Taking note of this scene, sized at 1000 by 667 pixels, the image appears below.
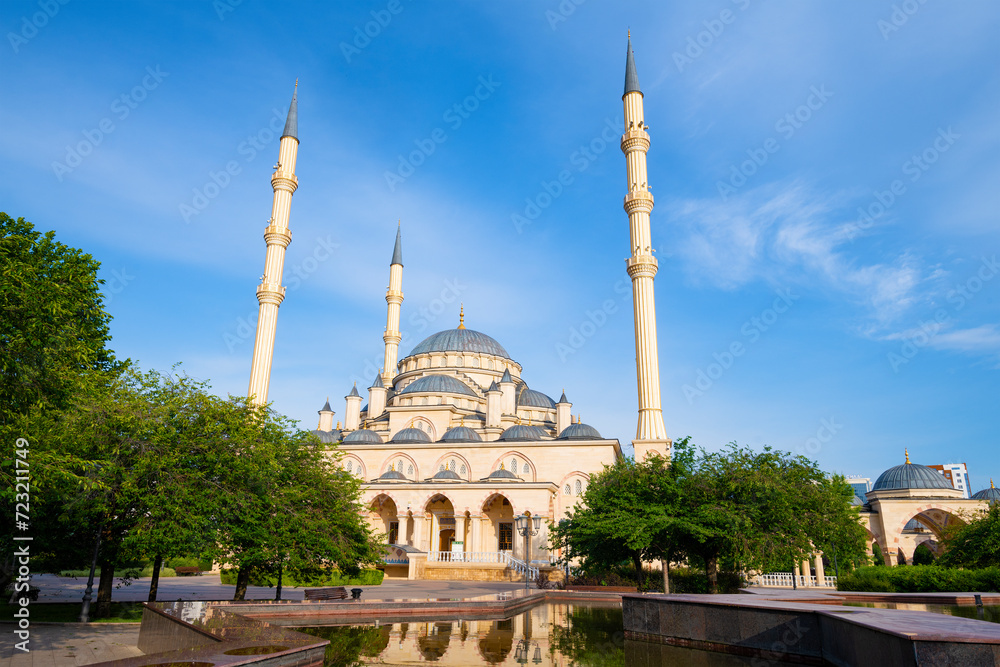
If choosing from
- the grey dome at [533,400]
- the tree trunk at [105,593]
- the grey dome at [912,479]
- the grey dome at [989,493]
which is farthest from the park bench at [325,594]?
the grey dome at [989,493]

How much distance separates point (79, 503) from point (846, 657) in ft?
36.5

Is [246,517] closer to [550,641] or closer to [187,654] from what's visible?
[187,654]

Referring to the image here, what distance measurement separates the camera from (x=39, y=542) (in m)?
11.7

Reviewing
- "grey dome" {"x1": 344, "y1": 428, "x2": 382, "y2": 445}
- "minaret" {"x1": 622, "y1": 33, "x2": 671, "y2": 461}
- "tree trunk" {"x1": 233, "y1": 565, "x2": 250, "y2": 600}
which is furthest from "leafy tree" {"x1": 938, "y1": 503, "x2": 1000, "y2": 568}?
"grey dome" {"x1": 344, "y1": 428, "x2": 382, "y2": 445}

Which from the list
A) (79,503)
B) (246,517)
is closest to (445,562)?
(246,517)

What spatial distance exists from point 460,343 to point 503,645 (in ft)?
134

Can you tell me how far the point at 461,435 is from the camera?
127 ft

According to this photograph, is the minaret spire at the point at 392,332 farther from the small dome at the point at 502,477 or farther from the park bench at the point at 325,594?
the park bench at the point at 325,594

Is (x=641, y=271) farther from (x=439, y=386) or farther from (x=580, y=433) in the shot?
(x=439, y=386)

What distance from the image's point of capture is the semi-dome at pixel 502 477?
3384cm

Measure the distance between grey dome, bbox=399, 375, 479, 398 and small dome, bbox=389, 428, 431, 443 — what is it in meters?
4.73

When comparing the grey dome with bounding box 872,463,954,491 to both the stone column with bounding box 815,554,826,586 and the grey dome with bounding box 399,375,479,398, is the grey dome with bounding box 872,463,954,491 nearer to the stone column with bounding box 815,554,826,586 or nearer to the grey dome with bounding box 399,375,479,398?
the stone column with bounding box 815,554,826,586

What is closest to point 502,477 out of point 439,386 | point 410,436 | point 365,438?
point 410,436

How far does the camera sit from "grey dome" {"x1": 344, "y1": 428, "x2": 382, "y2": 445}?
131 ft
